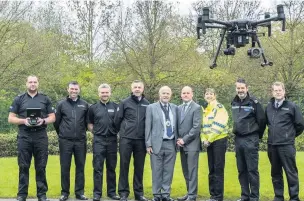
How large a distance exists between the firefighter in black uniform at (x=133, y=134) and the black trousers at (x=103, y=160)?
9.4 inches

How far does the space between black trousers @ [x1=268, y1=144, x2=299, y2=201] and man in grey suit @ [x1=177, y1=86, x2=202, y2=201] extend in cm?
132

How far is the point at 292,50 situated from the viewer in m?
23.4

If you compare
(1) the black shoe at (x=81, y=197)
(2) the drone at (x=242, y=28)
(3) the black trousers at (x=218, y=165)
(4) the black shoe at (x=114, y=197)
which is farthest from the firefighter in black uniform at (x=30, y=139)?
(2) the drone at (x=242, y=28)

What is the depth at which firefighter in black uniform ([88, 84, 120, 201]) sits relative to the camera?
30.0 ft

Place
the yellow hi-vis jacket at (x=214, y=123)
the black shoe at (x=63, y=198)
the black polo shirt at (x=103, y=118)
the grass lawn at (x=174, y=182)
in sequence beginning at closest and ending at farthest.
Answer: the yellow hi-vis jacket at (x=214, y=123), the black shoe at (x=63, y=198), the black polo shirt at (x=103, y=118), the grass lawn at (x=174, y=182)

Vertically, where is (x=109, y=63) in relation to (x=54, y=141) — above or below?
above

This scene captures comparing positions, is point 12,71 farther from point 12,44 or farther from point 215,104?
point 215,104

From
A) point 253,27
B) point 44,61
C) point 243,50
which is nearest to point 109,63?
point 44,61

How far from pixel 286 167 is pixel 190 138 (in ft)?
5.60

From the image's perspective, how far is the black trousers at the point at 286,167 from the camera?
337 inches

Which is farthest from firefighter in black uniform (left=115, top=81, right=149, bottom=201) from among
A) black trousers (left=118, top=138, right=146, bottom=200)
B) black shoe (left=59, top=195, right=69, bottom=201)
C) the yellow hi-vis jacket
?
the yellow hi-vis jacket

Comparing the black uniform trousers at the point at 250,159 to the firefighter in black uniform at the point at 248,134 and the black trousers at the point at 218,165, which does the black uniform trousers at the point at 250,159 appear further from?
the black trousers at the point at 218,165

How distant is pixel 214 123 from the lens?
8883 millimetres

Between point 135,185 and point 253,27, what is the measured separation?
416 centimetres
